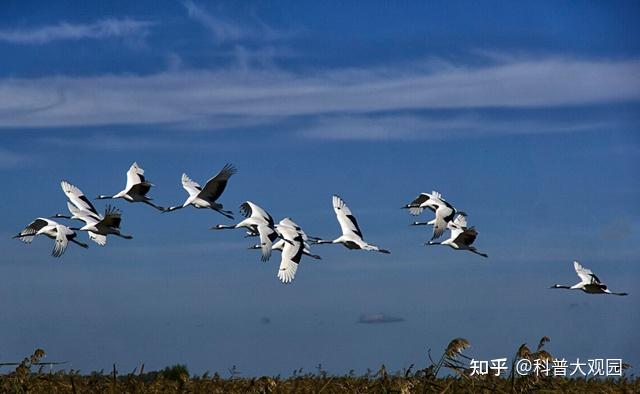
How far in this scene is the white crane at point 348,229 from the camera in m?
34.0

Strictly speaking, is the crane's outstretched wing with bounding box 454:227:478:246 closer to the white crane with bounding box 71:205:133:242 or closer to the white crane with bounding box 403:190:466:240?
the white crane with bounding box 403:190:466:240

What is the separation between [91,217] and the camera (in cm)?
3212

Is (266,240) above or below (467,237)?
below

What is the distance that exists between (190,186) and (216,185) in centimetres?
325

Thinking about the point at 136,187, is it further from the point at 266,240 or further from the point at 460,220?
the point at 460,220

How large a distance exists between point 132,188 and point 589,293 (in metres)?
13.9

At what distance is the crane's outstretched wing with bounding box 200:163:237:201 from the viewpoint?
29438mm

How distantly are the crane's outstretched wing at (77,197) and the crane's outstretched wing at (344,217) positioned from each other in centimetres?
718

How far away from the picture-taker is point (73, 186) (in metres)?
34.3

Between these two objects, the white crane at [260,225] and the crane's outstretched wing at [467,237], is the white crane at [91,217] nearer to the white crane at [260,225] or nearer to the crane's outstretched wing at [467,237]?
the white crane at [260,225]

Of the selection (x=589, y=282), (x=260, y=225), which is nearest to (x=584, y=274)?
(x=589, y=282)

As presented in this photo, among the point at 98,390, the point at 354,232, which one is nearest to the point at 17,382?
the point at 98,390

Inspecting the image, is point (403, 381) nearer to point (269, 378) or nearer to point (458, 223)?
point (269, 378)

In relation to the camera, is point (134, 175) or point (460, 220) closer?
point (134, 175)
